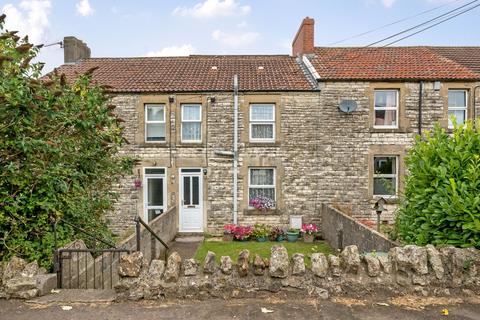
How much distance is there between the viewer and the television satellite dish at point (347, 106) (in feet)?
41.6

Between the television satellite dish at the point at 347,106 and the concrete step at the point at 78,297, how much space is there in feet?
36.6

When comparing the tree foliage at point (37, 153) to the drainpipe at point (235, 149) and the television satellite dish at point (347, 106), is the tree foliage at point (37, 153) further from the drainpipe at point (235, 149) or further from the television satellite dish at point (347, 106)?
the television satellite dish at point (347, 106)

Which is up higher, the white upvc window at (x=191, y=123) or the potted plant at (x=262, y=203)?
the white upvc window at (x=191, y=123)

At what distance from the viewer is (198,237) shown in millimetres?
12781

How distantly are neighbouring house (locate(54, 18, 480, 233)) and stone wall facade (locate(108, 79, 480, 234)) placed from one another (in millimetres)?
41

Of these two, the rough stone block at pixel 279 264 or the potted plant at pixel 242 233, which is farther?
the potted plant at pixel 242 233

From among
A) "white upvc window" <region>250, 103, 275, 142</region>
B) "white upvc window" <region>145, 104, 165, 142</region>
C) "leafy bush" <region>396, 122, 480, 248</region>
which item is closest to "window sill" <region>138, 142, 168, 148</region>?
"white upvc window" <region>145, 104, 165, 142</region>

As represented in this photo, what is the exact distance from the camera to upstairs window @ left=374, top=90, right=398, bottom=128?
1305 centimetres

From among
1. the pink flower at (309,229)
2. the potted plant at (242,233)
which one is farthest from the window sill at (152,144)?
the pink flower at (309,229)

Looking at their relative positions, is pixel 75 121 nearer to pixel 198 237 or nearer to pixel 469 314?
pixel 469 314

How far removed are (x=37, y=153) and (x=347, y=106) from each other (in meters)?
11.1

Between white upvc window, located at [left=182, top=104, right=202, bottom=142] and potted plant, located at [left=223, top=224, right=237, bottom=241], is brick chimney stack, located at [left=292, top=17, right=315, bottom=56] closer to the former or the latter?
white upvc window, located at [left=182, top=104, right=202, bottom=142]

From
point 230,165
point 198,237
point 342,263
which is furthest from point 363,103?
point 342,263

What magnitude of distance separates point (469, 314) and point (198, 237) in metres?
10.5
